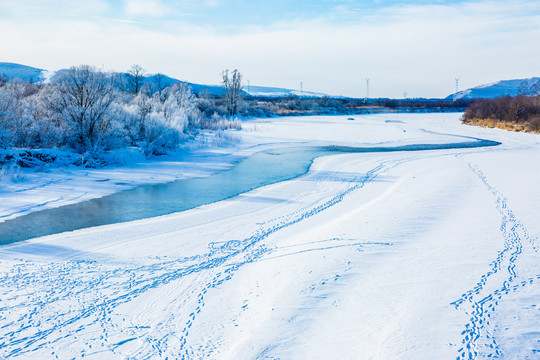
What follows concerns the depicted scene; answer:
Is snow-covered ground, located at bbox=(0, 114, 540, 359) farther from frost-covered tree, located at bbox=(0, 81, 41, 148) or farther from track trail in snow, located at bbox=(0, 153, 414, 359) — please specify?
frost-covered tree, located at bbox=(0, 81, 41, 148)

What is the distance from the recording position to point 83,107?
1961 cm

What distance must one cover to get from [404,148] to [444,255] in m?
19.3

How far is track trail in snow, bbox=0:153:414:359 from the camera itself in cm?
487

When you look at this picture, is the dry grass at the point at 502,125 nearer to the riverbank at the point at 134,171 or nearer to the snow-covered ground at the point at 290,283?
the riverbank at the point at 134,171

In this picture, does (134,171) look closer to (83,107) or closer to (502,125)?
(83,107)

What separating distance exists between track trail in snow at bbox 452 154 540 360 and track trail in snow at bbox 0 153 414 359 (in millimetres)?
2995

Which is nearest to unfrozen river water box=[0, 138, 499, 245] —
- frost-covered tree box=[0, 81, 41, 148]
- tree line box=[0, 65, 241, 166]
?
tree line box=[0, 65, 241, 166]

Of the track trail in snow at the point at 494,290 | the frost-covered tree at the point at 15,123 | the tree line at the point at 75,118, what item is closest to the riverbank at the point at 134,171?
the tree line at the point at 75,118

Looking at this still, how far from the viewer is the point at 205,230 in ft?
30.8

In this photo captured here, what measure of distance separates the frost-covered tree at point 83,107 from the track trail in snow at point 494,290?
17.0 metres

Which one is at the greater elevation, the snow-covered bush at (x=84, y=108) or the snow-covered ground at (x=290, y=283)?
the snow-covered bush at (x=84, y=108)

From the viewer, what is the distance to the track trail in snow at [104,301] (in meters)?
4.87

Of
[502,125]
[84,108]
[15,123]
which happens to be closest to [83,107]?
[84,108]

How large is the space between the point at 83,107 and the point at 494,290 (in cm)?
1875
